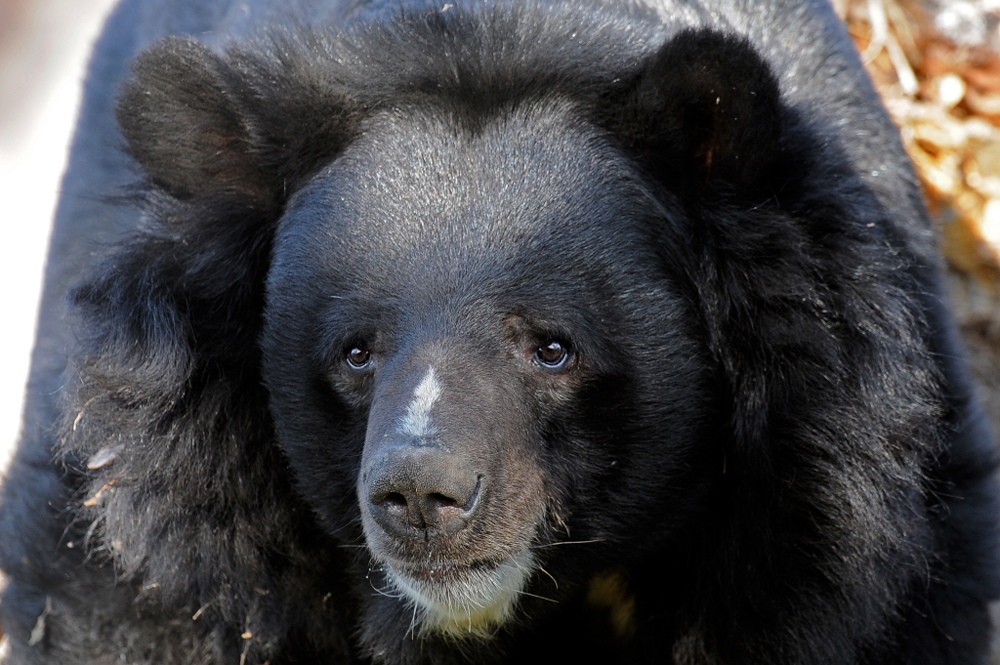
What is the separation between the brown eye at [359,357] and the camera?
3.51m

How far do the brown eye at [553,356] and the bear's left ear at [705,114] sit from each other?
0.62m

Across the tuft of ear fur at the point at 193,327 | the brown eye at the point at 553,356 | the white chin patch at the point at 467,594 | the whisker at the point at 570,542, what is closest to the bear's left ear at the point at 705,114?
the brown eye at the point at 553,356

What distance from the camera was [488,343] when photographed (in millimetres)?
3326

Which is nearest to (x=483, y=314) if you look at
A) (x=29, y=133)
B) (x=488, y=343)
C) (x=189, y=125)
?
(x=488, y=343)

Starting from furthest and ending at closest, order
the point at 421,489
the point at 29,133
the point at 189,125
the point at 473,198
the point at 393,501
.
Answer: the point at 29,133 → the point at 189,125 → the point at 473,198 → the point at 393,501 → the point at 421,489

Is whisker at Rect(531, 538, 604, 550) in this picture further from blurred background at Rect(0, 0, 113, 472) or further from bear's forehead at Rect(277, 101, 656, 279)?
blurred background at Rect(0, 0, 113, 472)

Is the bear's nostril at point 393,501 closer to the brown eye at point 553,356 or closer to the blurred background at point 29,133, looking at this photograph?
the brown eye at point 553,356

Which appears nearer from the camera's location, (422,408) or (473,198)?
(422,408)

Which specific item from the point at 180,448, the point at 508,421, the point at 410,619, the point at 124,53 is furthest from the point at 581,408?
the point at 124,53

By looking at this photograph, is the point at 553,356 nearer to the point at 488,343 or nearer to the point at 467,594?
the point at 488,343

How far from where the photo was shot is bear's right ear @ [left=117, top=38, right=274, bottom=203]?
3703 millimetres

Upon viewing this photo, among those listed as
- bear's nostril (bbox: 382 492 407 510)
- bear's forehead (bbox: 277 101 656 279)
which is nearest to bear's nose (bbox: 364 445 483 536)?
bear's nostril (bbox: 382 492 407 510)

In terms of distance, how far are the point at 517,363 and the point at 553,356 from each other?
10cm

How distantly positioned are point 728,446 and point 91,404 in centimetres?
195
